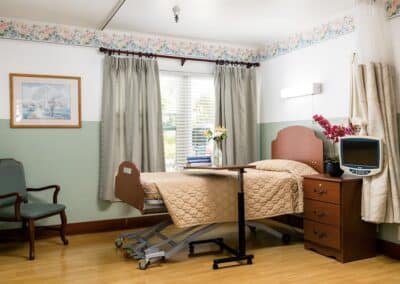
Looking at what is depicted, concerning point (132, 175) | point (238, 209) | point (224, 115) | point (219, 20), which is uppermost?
A: point (219, 20)

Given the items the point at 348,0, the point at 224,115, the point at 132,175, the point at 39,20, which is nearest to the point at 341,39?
the point at 348,0

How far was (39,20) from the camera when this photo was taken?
14.1 feet

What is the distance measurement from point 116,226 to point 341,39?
3.54 meters

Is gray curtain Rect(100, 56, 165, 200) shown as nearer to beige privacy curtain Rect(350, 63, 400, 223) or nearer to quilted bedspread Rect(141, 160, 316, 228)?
quilted bedspread Rect(141, 160, 316, 228)

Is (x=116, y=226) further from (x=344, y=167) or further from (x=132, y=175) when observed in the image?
(x=344, y=167)

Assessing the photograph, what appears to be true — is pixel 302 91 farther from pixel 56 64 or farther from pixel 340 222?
pixel 56 64

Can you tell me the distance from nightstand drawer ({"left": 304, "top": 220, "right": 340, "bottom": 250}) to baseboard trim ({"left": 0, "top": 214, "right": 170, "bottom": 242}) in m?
2.06

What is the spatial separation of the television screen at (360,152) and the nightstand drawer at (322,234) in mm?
658

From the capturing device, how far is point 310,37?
463 centimetres

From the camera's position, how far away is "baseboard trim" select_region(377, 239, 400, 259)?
11.5ft

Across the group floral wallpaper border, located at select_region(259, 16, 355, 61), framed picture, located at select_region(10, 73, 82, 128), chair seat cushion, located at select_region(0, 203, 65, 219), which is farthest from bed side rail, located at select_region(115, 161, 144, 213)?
floral wallpaper border, located at select_region(259, 16, 355, 61)

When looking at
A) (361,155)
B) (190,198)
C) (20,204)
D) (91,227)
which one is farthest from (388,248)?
(20,204)

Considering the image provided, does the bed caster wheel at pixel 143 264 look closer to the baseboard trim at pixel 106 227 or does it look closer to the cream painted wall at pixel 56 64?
the baseboard trim at pixel 106 227

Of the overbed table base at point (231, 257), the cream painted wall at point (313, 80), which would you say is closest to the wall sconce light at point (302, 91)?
the cream painted wall at point (313, 80)
